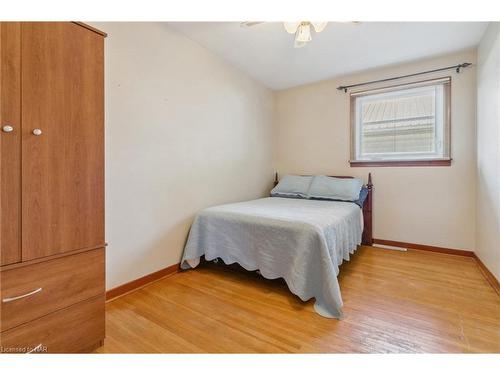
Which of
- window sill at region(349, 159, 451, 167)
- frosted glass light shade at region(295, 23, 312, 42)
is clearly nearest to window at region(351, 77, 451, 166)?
window sill at region(349, 159, 451, 167)

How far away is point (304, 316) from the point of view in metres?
1.54

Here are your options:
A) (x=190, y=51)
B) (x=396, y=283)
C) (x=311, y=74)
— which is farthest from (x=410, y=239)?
(x=190, y=51)

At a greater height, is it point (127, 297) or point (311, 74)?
point (311, 74)

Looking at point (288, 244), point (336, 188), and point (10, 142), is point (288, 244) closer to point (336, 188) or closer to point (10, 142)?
point (336, 188)

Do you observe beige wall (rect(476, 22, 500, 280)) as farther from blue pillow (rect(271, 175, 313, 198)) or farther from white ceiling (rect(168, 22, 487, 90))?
blue pillow (rect(271, 175, 313, 198))

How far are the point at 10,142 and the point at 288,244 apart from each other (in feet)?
5.33

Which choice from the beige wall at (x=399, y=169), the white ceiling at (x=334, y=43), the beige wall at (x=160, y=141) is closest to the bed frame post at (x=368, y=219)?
the beige wall at (x=399, y=169)

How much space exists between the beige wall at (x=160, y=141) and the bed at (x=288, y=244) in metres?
0.30

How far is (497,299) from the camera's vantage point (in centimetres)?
172

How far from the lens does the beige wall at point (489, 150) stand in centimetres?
187

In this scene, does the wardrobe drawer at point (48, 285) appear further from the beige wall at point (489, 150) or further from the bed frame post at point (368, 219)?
the bed frame post at point (368, 219)
